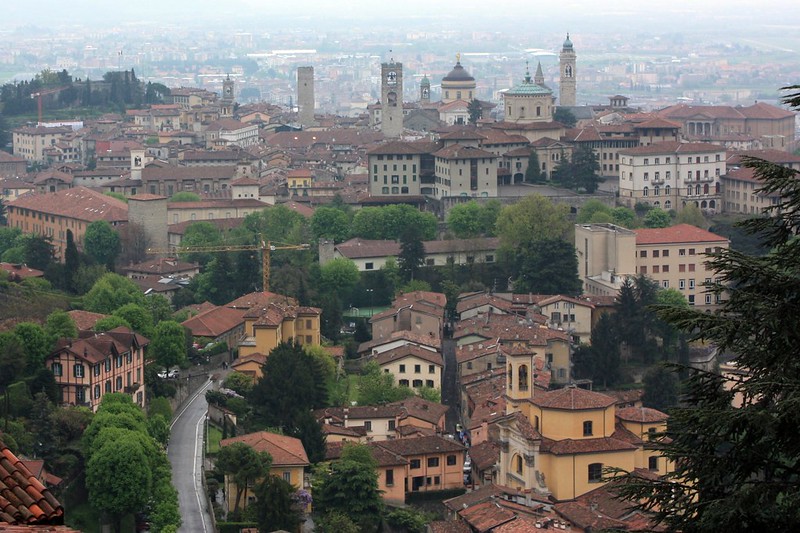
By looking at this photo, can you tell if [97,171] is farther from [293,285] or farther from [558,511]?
[558,511]

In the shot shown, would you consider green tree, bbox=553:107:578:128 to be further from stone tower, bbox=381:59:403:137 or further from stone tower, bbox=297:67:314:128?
stone tower, bbox=297:67:314:128

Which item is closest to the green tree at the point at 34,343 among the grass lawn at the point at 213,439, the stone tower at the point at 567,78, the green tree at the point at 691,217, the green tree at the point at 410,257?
the grass lawn at the point at 213,439

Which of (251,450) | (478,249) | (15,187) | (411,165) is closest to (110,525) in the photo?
(251,450)

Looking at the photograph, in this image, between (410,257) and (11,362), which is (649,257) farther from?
(11,362)

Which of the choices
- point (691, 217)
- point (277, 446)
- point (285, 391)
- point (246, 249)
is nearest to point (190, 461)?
point (277, 446)

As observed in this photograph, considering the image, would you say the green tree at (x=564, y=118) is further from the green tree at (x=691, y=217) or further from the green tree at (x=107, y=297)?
the green tree at (x=107, y=297)
